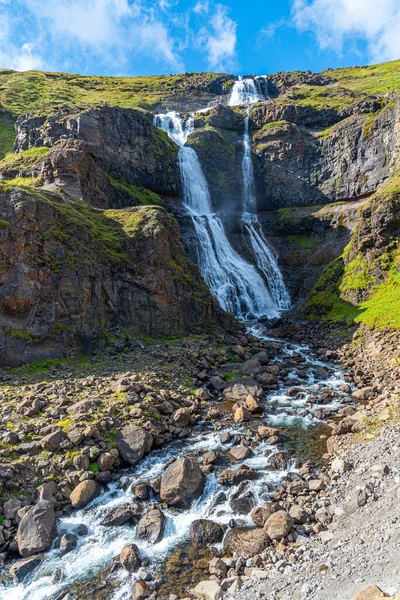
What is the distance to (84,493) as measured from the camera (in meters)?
12.5

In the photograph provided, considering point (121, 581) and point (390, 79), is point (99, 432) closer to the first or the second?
point (121, 581)

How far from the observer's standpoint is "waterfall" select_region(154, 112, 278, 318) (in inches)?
1623

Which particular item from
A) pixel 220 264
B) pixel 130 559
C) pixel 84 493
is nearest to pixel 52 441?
pixel 84 493

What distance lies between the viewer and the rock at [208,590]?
8.77 meters

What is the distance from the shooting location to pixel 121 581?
9617 millimetres

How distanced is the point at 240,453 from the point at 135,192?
129 feet

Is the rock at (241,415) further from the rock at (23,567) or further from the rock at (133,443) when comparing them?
the rock at (23,567)

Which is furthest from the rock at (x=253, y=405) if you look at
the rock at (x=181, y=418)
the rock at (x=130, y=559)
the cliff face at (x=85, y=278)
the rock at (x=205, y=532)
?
the cliff face at (x=85, y=278)

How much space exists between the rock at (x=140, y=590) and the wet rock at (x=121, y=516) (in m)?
2.43

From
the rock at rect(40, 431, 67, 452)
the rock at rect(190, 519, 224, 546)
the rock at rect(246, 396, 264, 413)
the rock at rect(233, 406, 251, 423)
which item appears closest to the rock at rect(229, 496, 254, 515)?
the rock at rect(190, 519, 224, 546)

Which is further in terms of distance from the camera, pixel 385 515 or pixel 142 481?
pixel 142 481

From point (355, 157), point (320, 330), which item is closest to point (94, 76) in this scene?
point (355, 157)

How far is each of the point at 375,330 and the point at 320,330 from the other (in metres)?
6.51

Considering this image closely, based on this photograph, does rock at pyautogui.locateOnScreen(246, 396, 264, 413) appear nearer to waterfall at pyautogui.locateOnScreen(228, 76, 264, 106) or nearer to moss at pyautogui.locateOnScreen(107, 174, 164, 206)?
moss at pyautogui.locateOnScreen(107, 174, 164, 206)
